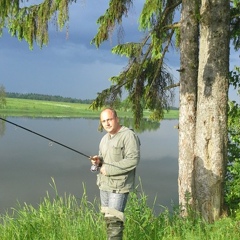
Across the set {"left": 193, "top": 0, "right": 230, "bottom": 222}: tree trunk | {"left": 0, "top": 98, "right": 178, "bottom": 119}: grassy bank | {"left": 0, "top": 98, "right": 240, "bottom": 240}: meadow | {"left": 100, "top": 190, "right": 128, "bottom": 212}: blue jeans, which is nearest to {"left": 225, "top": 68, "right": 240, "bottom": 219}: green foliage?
{"left": 193, "top": 0, "right": 230, "bottom": 222}: tree trunk

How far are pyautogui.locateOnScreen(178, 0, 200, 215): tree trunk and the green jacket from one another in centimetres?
382

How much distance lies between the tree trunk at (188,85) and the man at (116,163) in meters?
3.76

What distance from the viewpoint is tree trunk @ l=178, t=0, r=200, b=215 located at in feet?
29.0

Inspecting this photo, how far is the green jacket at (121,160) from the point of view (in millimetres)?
5059

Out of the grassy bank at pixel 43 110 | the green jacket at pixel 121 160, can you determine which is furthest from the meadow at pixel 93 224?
the grassy bank at pixel 43 110

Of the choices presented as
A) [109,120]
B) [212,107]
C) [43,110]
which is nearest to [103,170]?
[109,120]

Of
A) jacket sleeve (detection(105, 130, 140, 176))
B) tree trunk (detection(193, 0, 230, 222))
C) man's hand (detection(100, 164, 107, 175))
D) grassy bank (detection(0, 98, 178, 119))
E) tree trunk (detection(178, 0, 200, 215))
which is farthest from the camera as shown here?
grassy bank (detection(0, 98, 178, 119))

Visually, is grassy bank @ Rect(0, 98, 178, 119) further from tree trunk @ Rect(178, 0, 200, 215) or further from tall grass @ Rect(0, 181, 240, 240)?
tall grass @ Rect(0, 181, 240, 240)

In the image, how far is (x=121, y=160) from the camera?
509 centimetres

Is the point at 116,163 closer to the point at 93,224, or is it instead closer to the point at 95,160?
the point at 95,160

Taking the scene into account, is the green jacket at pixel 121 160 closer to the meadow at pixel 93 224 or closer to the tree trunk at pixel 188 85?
the meadow at pixel 93 224

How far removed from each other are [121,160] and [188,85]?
4.13 metres

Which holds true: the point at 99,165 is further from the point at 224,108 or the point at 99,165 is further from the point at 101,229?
the point at 224,108

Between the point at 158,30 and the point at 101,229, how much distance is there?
17.6ft
